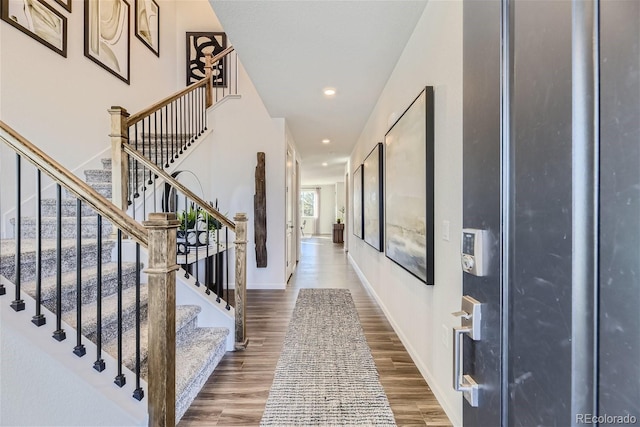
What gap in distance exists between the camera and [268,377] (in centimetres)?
222

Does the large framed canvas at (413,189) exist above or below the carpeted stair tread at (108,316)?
above

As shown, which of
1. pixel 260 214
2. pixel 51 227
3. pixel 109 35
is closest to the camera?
pixel 51 227

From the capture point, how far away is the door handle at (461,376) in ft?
1.99

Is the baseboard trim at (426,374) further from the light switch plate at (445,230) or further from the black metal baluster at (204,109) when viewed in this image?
the black metal baluster at (204,109)

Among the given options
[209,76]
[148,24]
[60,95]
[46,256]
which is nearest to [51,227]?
[46,256]

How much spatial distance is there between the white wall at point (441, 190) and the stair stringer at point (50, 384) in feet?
5.52

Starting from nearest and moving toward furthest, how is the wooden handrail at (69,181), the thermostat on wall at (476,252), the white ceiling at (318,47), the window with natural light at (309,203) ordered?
1. the thermostat on wall at (476,252)
2. the wooden handrail at (69,181)
3. the white ceiling at (318,47)
4. the window with natural light at (309,203)

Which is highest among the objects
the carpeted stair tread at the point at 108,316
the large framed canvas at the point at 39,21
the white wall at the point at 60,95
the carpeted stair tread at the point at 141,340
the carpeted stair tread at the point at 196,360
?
the large framed canvas at the point at 39,21

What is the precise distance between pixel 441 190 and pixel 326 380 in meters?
1.51

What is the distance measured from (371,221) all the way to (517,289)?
369 cm

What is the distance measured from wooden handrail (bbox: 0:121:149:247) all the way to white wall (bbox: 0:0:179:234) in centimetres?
163

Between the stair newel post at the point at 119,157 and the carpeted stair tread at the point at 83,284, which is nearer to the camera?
the carpeted stair tread at the point at 83,284

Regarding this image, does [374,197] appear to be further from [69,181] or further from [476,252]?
A: [476,252]

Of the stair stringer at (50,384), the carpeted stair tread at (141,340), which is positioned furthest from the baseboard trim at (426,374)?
the carpeted stair tread at (141,340)
